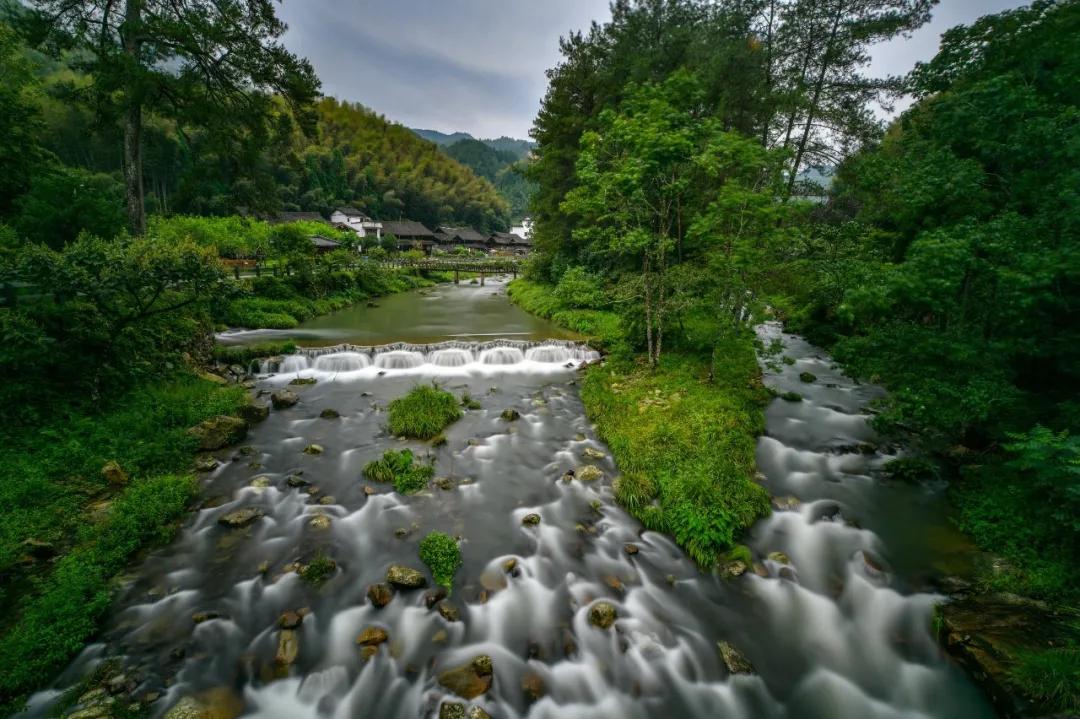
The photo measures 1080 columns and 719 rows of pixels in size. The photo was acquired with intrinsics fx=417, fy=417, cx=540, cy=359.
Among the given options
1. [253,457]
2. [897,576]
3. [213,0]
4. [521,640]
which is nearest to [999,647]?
[897,576]

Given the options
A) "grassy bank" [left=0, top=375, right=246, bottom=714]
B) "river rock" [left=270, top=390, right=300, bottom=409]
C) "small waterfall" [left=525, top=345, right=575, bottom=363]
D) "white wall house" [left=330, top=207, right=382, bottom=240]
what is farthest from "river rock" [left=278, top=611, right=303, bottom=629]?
"white wall house" [left=330, top=207, right=382, bottom=240]

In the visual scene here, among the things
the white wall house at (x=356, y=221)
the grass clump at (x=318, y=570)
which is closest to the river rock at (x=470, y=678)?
the grass clump at (x=318, y=570)

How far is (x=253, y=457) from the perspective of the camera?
9.76 metres

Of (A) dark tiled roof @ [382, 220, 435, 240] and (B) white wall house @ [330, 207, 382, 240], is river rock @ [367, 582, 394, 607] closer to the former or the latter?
(A) dark tiled roof @ [382, 220, 435, 240]

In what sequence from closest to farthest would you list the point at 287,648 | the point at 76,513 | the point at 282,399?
the point at 287,648 → the point at 76,513 → the point at 282,399

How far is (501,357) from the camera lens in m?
17.8

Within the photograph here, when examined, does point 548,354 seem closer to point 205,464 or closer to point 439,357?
point 439,357

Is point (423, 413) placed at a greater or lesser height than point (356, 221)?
lesser

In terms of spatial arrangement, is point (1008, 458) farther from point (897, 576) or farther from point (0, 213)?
point (0, 213)

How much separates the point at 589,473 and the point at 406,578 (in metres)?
4.36

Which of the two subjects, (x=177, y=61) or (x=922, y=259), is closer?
(x=922, y=259)

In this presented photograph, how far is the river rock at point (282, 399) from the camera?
1262cm

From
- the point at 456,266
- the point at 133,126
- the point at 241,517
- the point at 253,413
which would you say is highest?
the point at 133,126

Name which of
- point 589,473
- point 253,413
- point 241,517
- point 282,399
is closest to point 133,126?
point 282,399
